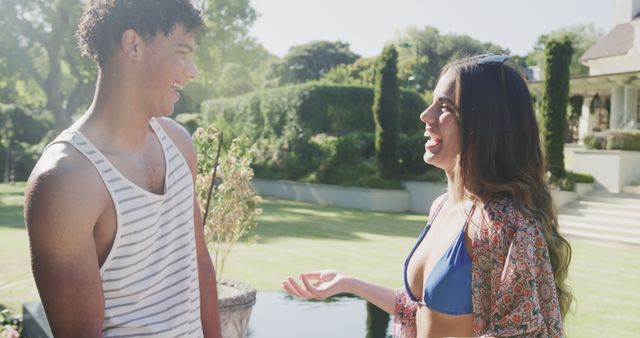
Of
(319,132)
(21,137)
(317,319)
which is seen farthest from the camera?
(21,137)

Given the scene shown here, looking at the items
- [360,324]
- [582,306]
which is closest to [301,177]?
[582,306]

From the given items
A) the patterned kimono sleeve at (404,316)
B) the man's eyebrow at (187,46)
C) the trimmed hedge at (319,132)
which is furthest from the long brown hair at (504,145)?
the trimmed hedge at (319,132)

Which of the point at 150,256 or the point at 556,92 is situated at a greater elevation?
the point at 556,92

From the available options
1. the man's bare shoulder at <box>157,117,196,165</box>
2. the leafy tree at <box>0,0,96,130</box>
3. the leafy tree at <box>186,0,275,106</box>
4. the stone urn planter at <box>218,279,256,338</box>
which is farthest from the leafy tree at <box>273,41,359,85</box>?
the man's bare shoulder at <box>157,117,196,165</box>

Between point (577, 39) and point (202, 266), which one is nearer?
point (202, 266)

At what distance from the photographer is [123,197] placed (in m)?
1.56

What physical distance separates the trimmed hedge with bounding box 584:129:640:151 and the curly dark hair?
19.6 meters

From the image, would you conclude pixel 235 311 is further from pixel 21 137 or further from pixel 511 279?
pixel 21 137

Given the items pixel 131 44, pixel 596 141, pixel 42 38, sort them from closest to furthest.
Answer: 1. pixel 131 44
2. pixel 596 141
3. pixel 42 38

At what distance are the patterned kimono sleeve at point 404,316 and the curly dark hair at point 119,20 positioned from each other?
1.17 meters

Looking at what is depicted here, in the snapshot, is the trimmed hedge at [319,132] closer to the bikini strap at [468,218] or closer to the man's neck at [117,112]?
the bikini strap at [468,218]

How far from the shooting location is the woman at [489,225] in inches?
65.5

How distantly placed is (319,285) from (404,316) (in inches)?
14.3

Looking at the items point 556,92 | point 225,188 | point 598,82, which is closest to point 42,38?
point 556,92
